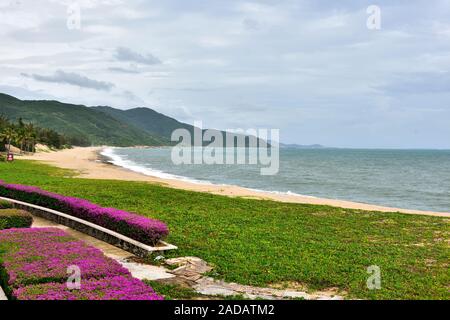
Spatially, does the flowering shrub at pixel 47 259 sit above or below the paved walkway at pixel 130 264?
above

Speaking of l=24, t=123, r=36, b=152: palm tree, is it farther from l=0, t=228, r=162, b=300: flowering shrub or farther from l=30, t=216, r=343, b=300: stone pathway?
l=30, t=216, r=343, b=300: stone pathway

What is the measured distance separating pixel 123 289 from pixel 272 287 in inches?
176

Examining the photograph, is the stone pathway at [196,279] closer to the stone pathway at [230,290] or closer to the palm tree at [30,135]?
the stone pathway at [230,290]

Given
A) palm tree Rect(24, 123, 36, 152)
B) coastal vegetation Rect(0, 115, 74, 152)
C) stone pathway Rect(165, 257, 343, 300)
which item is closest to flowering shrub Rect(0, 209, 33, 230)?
stone pathway Rect(165, 257, 343, 300)

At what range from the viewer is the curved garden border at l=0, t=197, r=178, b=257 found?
14325mm

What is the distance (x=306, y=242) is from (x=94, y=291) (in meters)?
10.5

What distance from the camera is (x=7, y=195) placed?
23750 mm

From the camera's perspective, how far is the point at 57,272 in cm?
977

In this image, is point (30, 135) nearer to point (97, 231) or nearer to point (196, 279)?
point (97, 231)

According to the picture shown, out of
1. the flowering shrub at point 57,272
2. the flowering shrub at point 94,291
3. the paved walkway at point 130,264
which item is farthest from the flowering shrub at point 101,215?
the flowering shrub at point 94,291

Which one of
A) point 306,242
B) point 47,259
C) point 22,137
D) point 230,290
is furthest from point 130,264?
point 22,137

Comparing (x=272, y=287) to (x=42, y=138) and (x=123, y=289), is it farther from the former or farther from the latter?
(x=42, y=138)

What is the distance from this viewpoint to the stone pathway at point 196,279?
11070 millimetres
